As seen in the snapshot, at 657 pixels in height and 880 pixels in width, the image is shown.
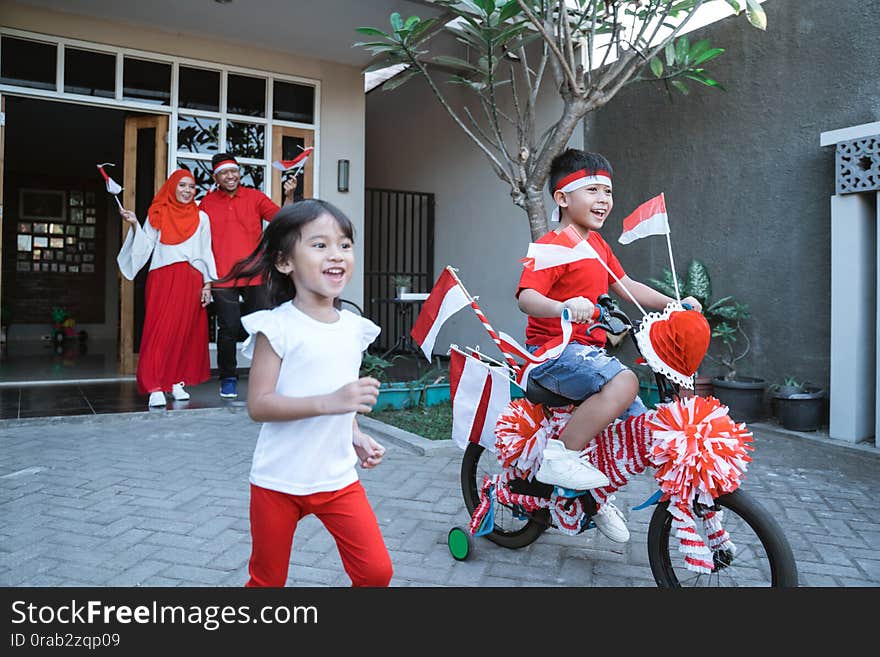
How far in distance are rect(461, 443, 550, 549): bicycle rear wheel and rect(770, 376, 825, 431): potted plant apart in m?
3.02

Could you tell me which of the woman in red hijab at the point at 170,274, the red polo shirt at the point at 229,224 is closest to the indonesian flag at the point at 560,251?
the red polo shirt at the point at 229,224

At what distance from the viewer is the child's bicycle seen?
201cm

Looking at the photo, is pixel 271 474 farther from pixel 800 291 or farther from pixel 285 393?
pixel 800 291

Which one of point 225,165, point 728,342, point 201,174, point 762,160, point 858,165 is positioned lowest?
point 728,342

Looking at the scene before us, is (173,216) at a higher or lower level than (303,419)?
higher

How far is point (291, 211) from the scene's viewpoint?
1804mm

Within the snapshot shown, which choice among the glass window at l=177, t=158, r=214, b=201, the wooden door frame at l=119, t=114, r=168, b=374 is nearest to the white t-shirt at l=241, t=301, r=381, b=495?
the wooden door frame at l=119, t=114, r=168, b=374

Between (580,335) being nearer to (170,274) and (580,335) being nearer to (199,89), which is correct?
(170,274)

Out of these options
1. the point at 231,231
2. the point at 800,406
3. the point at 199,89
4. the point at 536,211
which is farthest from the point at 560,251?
the point at 199,89

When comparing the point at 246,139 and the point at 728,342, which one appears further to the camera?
the point at 246,139

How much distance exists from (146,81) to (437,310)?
594 centimetres

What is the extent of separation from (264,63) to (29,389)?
4.29m

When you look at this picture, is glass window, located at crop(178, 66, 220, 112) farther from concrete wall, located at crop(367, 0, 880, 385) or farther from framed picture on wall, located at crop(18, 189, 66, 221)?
framed picture on wall, located at crop(18, 189, 66, 221)

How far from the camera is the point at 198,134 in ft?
24.8
